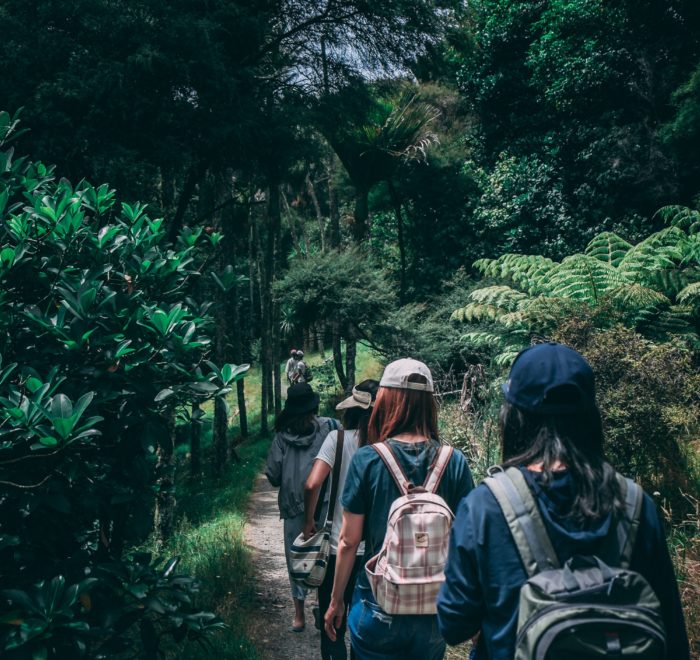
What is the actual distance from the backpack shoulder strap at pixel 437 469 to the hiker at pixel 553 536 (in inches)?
32.6

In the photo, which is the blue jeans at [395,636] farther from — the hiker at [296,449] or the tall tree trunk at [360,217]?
the tall tree trunk at [360,217]

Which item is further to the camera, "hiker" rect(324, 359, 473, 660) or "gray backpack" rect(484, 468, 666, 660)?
"hiker" rect(324, 359, 473, 660)

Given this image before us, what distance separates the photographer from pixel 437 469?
8.88 feet

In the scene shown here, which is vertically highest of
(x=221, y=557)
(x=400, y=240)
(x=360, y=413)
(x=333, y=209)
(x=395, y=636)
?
(x=333, y=209)

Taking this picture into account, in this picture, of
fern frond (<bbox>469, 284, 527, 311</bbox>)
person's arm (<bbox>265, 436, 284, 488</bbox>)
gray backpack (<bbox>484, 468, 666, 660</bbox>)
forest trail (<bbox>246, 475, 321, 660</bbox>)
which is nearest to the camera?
gray backpack (<bbox>484, 468, 666, 660</bbox>)

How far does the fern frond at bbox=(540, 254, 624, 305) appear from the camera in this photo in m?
8.16

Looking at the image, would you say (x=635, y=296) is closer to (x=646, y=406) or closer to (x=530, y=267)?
(x=646, y=406)

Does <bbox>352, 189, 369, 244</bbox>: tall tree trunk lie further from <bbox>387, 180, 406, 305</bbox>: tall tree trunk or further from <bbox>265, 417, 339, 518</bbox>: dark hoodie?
<bbox>265, 417, 339, 518</bbox>: dark hoodie

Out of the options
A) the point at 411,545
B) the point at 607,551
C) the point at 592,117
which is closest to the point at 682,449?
the point at 411,545

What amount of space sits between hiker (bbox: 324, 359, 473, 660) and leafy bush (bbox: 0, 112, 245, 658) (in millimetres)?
868

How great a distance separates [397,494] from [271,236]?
14.7 meters

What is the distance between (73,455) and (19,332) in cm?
74

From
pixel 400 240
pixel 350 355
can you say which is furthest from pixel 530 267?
pixel 400 240

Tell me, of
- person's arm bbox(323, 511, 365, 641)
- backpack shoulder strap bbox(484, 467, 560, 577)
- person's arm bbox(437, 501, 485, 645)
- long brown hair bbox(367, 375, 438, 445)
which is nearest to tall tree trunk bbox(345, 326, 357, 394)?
person's arm bbox(323, 511, 365, 641)
